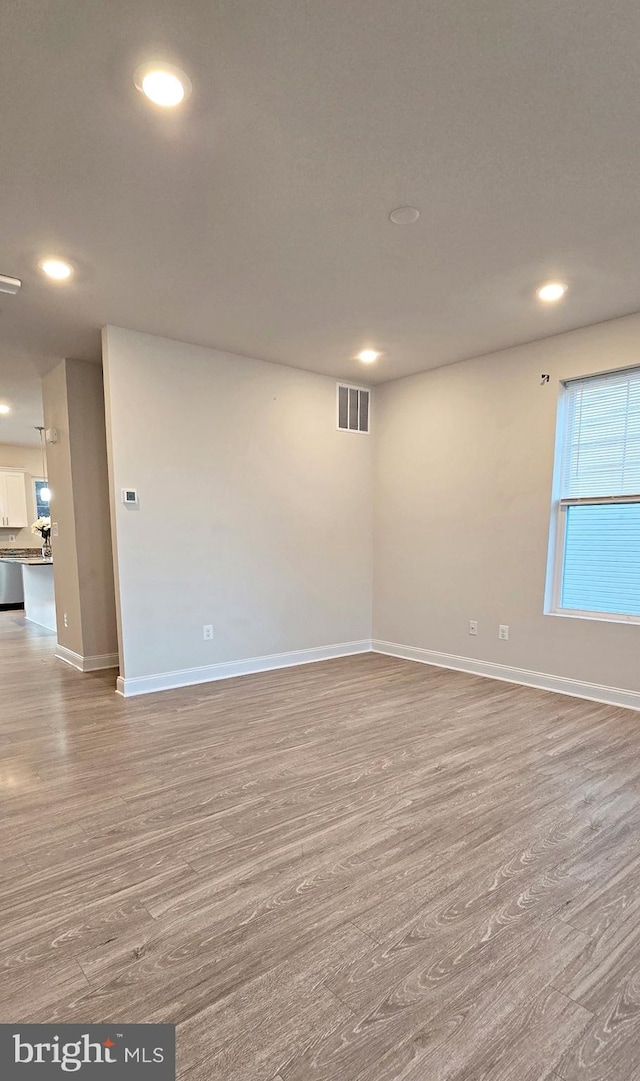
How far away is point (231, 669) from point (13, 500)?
670 cm

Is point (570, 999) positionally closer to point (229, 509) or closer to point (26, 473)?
point (229, 509)

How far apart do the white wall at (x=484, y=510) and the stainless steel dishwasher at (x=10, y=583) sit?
657 cm

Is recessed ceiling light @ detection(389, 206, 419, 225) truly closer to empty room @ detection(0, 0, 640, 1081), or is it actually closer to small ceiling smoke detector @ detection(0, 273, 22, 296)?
empty room @ detection(0, 0, 640, 1081)

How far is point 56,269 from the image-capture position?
283 centimetres

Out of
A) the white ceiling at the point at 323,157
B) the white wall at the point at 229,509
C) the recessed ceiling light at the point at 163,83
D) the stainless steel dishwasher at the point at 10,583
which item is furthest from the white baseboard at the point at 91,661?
the stainless steel dishwasher at the point at 10,583

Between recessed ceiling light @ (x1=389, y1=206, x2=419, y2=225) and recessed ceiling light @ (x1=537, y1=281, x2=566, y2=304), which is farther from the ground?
recessed ceiling light @ (x1=389, y1=206, x2=419, y2=225)

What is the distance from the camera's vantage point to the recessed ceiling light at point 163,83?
5.29 feet

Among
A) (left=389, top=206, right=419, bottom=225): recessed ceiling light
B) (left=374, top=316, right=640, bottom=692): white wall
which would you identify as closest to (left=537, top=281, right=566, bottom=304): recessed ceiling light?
(left=374, top=316, right=640, bottom=692): white wall

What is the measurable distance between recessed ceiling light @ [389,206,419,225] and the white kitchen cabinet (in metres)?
8.62

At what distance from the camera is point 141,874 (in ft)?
5.98

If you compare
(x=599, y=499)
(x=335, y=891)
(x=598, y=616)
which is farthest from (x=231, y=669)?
(x=599, y=499)

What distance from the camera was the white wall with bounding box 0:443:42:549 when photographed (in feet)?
29.0

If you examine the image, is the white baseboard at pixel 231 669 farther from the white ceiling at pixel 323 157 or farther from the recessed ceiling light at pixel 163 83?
the recessed ceiling light at pixel 163 83

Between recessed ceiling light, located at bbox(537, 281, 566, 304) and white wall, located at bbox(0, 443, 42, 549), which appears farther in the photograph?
white wall, located at bbox(0, 443, 42, 549)
